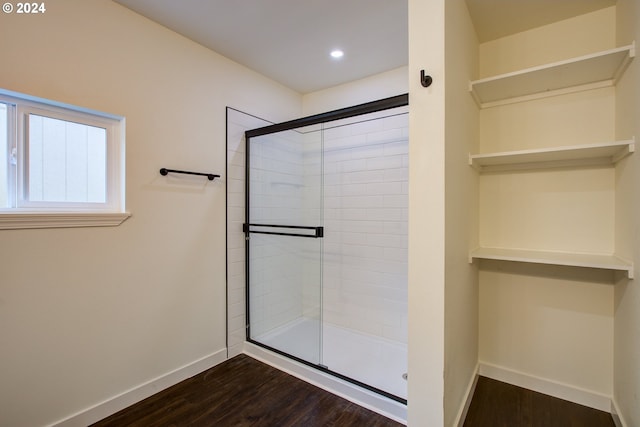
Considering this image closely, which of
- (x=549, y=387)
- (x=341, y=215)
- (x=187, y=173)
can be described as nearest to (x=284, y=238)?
(x=341, y=215)

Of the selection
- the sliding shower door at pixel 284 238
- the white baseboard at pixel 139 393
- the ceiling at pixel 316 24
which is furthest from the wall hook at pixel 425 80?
the white baseboard at pixel 139 393

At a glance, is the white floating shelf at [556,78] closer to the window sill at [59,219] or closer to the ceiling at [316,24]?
the ceiling at [316,24]

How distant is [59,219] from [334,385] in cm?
194

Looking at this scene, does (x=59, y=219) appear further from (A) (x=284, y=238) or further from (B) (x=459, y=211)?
(B) (x=459, y=211)

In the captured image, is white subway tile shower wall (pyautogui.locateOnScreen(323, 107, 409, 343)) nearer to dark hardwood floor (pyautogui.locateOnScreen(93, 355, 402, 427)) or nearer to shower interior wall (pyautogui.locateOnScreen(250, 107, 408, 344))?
shower interior wall (pyautogui.locateOnScreen(250, 107, 408, 344))

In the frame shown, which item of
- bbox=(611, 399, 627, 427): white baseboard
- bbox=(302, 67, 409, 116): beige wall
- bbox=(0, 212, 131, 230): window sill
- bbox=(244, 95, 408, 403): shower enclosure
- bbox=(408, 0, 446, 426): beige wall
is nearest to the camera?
bbox=(408, 0, 446, 426): beige wall

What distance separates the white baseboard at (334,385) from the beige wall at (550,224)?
866 mm

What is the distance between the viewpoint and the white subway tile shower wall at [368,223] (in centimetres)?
256

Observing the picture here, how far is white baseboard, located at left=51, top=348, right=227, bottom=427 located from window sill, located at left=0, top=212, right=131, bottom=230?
3.50ft

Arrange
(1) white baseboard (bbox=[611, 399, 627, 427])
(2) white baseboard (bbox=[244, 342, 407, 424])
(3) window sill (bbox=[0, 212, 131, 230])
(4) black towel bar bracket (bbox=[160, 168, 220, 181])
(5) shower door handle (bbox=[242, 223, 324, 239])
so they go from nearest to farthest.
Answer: (3) window sill (bbox=[0, 212, 131, 230])
(1) white baseboard (bbox=[611, 399, 627, 427])
(2) white baseboard (bbox=[244, 342, 407, 424])
(4) black towel bar bracket (bbox=[160, 168, 220, 181])
(5) shower door handle (bbox=[242, 223, 324, 239])

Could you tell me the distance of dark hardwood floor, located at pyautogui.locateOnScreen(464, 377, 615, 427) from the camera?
1639mm

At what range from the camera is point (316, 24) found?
6.41 feet

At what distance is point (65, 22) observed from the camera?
1562 millimetres

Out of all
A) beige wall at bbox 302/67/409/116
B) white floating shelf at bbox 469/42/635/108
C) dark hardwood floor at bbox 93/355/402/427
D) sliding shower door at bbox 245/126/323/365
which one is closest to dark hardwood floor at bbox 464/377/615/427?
dark hardwood floor at bbox 93/355/402/427
